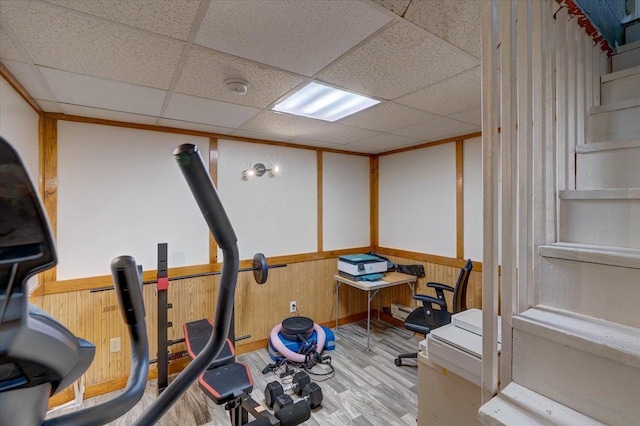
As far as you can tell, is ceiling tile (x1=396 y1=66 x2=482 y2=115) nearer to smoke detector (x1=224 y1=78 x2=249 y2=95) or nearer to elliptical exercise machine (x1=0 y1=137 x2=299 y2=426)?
smoke detector (x1=224 y1=78 x2=249 y2=95)

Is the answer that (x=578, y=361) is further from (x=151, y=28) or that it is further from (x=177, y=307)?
(x=177, y=307)

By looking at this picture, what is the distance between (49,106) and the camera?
2168 millimetres

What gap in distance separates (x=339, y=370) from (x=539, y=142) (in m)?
2.52

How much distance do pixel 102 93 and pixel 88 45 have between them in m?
0.68

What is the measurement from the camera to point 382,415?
Answer: 2197mm

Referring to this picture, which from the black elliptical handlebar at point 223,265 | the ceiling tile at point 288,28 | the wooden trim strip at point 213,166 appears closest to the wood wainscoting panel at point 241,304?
the wooden trim strip at point 213,166

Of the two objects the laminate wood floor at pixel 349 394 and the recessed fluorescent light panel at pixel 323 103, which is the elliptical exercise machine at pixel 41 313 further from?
the laminate wood floor at pixel 349 394

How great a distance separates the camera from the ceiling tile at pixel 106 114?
2.22m

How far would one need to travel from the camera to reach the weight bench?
1574 mm

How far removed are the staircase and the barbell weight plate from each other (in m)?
2.25

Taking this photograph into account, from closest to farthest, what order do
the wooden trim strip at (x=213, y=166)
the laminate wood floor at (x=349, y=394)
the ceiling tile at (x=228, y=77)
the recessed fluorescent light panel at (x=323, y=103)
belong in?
the ceiling tile at (x=228, y=77)
the recessed fluorescent light panel at (x=323, y=103)
the laminate wood floor at (x=349, y=394)
the wooden trim strip at (x=213, y=166)

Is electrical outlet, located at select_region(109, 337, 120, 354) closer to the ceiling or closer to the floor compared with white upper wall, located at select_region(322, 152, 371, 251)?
closer to the floor

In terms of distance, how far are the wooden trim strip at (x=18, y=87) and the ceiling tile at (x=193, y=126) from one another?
793mm

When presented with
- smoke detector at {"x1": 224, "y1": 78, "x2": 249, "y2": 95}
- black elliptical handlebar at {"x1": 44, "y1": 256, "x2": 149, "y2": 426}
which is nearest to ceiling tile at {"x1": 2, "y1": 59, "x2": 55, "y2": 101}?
smoke detector at {"x1": 224, "y1": 78, "x2": 249, "y2": 95}
